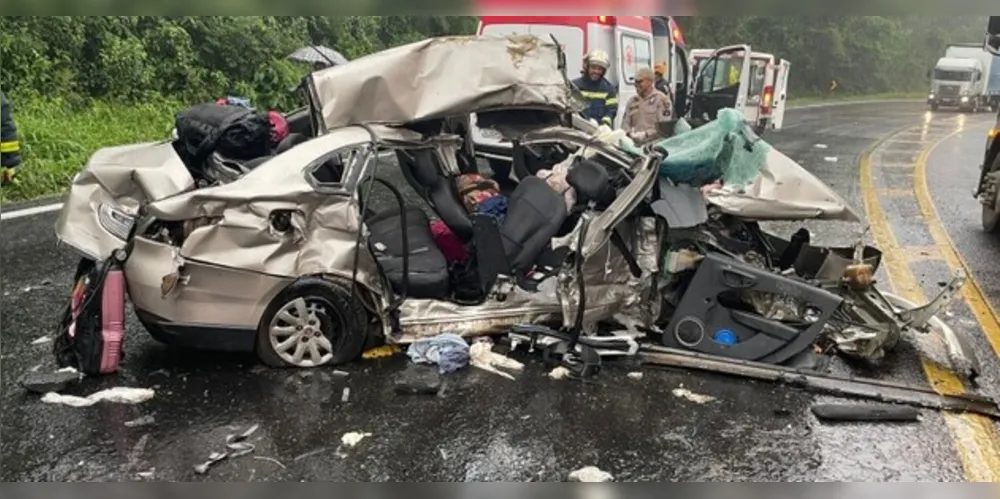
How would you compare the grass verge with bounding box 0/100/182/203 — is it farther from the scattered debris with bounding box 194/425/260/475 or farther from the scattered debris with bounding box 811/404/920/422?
the scattered debris with bounding box 811/404/920/422

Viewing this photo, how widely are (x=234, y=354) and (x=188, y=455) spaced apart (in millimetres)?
1225

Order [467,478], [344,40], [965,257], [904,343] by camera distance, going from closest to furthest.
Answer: [467,478] → [904,343] → [965,257] → [344,40]

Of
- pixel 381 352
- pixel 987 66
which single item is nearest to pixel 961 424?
pixel 381 352

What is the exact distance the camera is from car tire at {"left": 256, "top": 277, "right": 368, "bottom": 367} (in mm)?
4820

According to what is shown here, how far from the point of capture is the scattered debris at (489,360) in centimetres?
496

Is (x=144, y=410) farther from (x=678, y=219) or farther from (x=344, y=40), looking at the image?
(x=344, y=40)

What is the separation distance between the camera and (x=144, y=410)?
14.4ft

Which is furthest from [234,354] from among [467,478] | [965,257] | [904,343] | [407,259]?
[965,257]

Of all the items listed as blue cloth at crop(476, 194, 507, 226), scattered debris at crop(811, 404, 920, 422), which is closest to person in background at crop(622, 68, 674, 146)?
blue cloth at crop(476, 194, 507, 226)

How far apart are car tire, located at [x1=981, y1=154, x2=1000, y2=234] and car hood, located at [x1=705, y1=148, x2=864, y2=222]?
4.28 m

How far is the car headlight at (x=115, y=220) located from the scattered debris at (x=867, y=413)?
3719 millimetres

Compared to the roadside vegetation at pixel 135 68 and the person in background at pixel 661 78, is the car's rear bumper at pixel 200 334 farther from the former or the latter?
the person in background at pixel 661 78

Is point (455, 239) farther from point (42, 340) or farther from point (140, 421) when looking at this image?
point (42, 340)

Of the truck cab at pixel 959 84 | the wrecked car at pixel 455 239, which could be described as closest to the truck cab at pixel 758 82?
the wrecked car at pixel 455 239
